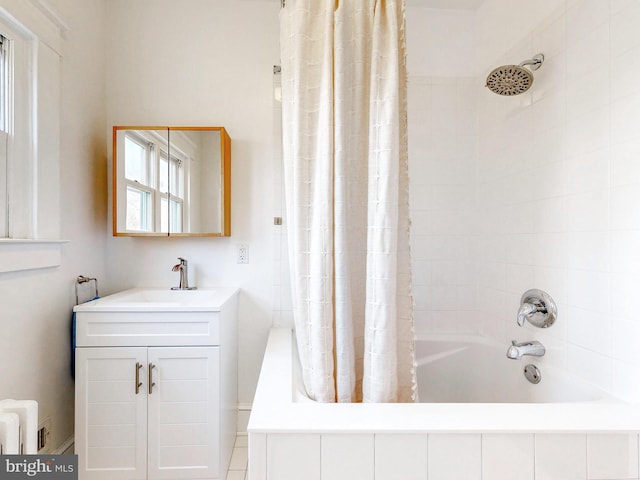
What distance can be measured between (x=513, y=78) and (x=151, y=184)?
1862mm

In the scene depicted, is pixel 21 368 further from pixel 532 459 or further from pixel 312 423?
pixel 532 459

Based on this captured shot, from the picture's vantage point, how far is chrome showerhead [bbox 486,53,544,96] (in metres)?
1.45

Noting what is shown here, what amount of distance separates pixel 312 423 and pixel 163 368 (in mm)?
963

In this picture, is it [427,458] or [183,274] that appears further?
[183,274]

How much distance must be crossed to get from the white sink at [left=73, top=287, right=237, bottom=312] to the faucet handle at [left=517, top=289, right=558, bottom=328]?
4.47 ft

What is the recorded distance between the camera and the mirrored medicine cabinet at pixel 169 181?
1.87 metres

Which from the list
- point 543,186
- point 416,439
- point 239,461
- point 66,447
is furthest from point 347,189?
point 66,447

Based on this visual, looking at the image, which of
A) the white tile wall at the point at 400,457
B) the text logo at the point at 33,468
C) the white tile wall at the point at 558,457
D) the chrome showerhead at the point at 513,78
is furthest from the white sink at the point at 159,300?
the chrome showerhead at the point at 513,78

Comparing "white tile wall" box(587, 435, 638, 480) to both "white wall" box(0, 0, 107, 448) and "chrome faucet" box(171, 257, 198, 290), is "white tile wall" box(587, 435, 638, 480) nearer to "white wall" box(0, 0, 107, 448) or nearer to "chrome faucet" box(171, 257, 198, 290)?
"chrome faucet" box(171, 257, 198, 290)

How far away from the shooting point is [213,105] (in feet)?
6.68

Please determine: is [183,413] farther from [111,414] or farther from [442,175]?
[442,175]

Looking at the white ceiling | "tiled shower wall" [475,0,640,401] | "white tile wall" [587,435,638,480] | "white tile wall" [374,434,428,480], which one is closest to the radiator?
"white tile wall" [374,434,428,480]

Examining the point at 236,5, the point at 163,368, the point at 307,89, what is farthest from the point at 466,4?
the point at 163,368

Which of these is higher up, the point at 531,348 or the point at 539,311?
the point at 539,311
